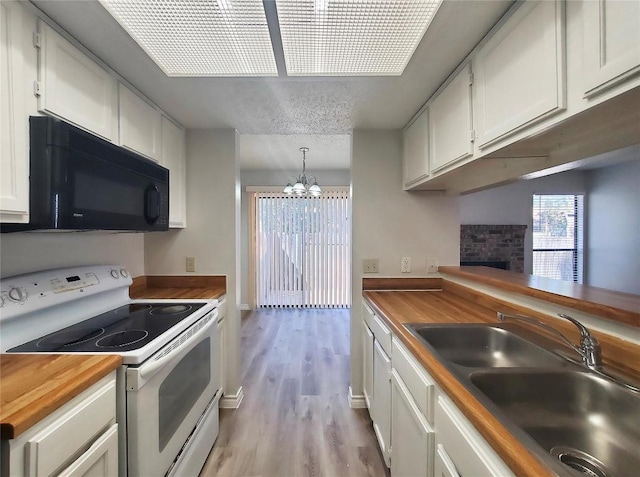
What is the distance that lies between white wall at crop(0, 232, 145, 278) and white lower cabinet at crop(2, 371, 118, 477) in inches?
30.1

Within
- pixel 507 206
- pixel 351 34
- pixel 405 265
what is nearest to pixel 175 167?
pixel 351 34

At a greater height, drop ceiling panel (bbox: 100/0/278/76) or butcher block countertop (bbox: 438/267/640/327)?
drop ceiling panel (bbox: 100/0/278/76)

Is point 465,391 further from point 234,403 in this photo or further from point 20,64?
point 234,403

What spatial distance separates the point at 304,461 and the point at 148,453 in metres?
0.98

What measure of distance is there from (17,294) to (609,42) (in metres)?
2.06

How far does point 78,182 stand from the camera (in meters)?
1.07

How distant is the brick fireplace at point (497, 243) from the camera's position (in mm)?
4691

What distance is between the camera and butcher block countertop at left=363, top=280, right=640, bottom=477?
0.57 meters

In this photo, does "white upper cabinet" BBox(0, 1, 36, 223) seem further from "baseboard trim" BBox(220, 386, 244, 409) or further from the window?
the window

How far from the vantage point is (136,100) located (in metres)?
1.59

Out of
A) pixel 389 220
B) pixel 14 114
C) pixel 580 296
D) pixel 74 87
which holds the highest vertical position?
pixel 74 87

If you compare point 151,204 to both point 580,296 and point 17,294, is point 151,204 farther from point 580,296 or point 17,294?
point 580,296

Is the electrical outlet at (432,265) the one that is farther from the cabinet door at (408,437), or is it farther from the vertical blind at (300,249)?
the vertical blind at (300,249)

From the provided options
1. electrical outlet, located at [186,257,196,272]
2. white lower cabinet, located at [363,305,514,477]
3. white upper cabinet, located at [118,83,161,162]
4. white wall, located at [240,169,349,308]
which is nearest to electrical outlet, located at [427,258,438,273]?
white lower cabinet, located at [363,305,514,477]
